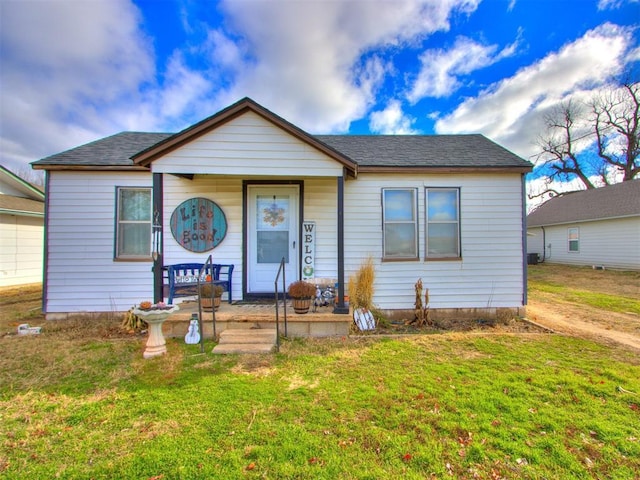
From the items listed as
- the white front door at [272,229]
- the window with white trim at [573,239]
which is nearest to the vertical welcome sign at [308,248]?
the white front door at [272,229]

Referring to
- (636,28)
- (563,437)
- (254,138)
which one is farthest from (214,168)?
(636,28)

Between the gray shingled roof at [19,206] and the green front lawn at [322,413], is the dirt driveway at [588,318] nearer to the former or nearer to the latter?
the green front lawn at [322,413]

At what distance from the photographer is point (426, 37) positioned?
9625mm

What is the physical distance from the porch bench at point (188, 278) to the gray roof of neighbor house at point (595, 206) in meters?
18.7

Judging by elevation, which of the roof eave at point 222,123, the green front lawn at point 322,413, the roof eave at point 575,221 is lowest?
the green front lawn at point 322,413

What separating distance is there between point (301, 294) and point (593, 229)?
1929 cm

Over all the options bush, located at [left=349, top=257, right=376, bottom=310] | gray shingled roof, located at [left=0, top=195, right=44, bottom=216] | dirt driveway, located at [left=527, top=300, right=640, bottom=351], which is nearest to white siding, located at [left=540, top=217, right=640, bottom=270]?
dirt driveway, located at [left=527, top=300, right=640, bottom=351]

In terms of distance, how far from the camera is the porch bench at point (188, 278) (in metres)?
5.06

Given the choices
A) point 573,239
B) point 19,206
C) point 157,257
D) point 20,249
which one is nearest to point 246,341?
point 157,257

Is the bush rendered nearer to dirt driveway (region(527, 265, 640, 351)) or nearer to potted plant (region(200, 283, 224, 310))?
potted plant (region(200, 283, 224, 310))

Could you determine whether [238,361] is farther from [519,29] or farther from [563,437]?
[519,29]

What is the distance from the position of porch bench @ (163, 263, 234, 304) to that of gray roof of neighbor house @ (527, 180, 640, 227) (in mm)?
18733

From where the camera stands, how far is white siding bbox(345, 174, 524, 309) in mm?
6055

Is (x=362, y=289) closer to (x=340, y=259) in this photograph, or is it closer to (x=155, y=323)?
(x=340, y=259)
